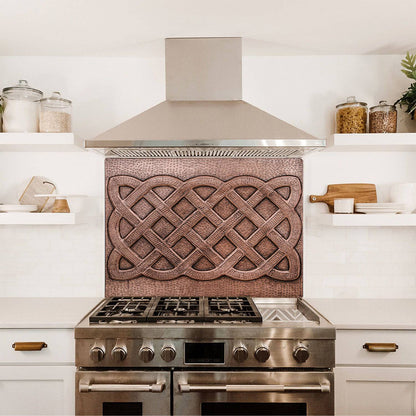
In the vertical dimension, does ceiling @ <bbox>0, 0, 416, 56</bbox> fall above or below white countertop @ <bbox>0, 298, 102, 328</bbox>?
above

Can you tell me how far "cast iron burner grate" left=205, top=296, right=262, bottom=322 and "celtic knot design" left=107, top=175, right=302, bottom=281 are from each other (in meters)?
0.19

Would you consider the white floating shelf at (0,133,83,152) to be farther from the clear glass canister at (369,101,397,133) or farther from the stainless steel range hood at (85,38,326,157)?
the clear glass canister at (369,101,397,133)

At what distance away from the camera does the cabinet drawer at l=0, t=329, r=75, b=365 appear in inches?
74.2

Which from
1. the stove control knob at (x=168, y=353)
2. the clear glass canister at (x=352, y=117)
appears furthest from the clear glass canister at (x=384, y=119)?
the stove control knob at (x=168, y=353)

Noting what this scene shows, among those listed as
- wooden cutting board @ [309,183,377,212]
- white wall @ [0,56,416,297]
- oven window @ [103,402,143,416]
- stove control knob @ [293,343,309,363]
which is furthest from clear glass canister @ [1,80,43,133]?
stove control knob @ [293,343,309,363]

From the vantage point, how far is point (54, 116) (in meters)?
2.17

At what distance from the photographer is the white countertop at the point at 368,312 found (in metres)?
1.87

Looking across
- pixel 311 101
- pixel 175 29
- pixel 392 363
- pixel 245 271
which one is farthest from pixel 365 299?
pixel 175 29

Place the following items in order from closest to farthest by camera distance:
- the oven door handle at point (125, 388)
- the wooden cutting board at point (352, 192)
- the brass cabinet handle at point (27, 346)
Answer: the oven door handle at point (125, 388) < the brass cabinet handle at point (27, 346) < the wooden cutting board at point (352, 192)

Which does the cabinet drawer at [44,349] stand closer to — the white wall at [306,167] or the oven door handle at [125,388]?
the oven door handle at [125,388]

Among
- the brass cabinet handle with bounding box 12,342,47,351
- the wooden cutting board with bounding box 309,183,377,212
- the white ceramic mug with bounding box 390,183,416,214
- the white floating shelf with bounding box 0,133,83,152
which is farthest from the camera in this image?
the wooden cutting board with bounding box 309,183,377,212

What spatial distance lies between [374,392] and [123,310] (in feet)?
4.32

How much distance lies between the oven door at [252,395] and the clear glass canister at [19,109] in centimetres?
159

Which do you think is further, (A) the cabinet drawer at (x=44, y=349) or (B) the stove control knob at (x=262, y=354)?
(A) the cabinet drawer at (x=44, y=349)
